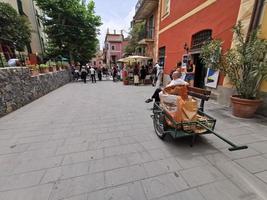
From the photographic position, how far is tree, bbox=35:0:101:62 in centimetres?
1468

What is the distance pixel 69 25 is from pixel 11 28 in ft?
22.5

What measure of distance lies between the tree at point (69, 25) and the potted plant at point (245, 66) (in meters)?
14.7

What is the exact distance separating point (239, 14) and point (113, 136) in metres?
5.58

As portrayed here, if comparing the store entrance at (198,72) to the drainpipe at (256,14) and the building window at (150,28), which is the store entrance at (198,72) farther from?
the building window at (150,28)

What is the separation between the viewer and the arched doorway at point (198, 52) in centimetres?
688

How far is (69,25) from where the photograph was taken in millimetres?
15367

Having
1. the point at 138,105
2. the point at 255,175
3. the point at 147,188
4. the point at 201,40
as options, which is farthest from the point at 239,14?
the point at 147,188

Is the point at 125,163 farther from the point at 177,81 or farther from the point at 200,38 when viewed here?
the point at 200,38

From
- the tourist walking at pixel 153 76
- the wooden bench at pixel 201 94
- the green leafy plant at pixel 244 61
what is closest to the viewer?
the wooden bench at pixel 201 94

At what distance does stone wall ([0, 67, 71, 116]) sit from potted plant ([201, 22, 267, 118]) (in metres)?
6.78

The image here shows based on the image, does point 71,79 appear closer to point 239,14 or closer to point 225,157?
point 239,14

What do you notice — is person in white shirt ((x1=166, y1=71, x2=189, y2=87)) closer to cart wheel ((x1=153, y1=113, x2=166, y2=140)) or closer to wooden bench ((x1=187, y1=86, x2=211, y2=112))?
cart wheel ((x1=153, y1=113, x2=166, y2=140))

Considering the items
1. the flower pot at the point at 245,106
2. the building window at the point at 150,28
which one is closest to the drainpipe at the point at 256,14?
the flower pot at the point at 245,106

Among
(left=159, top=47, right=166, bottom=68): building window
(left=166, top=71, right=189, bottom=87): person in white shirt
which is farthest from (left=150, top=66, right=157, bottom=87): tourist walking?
(left=166, top=71, right=189, bottom=87): person in white shirt
